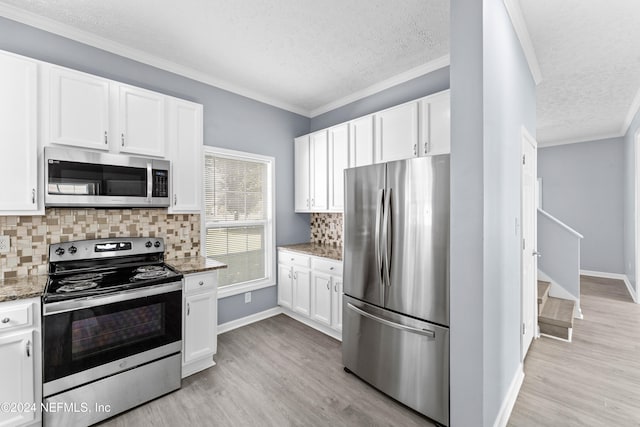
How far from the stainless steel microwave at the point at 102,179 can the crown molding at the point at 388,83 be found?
2275 millimetres

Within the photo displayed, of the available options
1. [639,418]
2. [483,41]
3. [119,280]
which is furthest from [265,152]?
[639,418]

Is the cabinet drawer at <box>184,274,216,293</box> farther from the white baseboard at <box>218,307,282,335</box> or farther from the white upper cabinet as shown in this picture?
the white upper cabinet

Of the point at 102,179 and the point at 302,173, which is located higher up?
the point at 302,173

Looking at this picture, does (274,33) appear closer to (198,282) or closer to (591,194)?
(198,282)

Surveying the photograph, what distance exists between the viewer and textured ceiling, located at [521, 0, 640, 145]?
6.66 feet

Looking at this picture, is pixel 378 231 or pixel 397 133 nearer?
pixel 378 231

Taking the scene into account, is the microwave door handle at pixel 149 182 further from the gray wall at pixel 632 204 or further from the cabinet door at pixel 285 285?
the gray wall at pixel 632 204

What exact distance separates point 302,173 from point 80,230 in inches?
94.5

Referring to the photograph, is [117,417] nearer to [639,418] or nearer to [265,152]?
[265,152]

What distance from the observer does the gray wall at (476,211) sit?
1.53 metres

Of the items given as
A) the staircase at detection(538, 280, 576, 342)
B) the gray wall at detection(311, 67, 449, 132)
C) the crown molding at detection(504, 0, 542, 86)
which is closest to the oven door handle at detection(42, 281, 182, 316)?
the gray wall at detection(311, 67, 449, 132)

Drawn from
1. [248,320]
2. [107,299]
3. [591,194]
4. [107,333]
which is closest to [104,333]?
[107,333]

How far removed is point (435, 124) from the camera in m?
2.51

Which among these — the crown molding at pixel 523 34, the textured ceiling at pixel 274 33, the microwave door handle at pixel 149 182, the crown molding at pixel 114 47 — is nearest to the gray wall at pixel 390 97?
the textured ceiling at pixel 274 33
